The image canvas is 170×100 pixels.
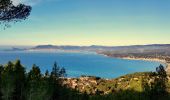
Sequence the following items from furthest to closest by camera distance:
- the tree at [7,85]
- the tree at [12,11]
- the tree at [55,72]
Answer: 1. the tree at [55,72]
2. the tree at [7,85]
3. the tree at [12,11]

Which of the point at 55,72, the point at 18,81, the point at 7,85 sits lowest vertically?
the point at 18,81

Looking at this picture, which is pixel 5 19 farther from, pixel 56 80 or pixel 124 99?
pixel 124 99

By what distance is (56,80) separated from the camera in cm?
5450

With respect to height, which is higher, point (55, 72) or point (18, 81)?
point (55, 72)

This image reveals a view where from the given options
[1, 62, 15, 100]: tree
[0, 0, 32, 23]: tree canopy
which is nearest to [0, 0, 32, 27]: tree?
[0, 0, 32, 23]: tree canopy

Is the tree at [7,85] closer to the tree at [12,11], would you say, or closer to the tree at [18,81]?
the tree at [18,81]

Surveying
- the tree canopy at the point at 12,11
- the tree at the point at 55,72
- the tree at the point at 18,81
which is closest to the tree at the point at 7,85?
the tree at the point at 18,81

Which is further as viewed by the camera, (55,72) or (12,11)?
(55,72)

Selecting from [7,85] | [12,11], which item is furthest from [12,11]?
[7,85]

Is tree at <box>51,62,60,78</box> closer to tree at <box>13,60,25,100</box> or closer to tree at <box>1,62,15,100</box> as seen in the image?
tree at <box>13,60,25,100</box>

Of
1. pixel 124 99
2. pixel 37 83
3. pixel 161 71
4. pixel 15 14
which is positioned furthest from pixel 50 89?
pixel 124 99

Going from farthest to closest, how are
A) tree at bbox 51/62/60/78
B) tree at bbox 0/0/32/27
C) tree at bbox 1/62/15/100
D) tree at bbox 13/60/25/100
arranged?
tree at bbox 51/62/60/78 → tree at bbox 13/60/25/100 → tree at bbox 1/62/15/100 → tree at bbox 0/0/32/27

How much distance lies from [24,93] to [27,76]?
21.3ft

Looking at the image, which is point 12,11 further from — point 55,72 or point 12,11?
point 55,72
